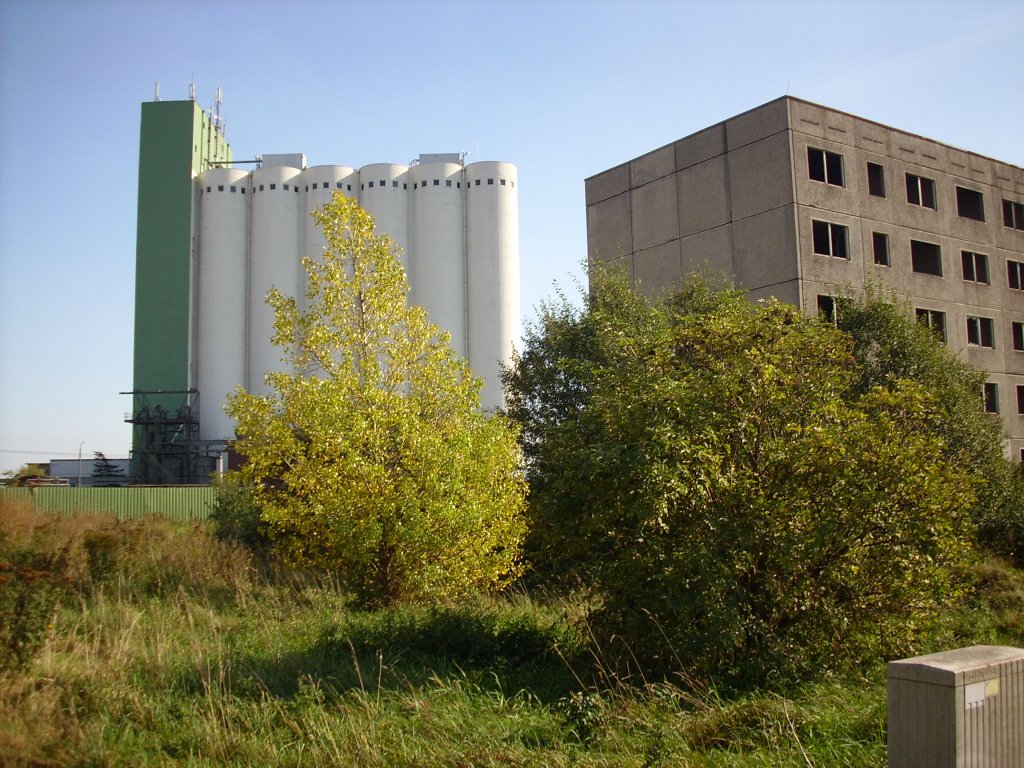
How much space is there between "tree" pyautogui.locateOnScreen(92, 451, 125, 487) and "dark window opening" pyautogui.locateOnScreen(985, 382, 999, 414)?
2058 inches

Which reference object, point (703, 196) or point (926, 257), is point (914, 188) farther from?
point (703, 196)

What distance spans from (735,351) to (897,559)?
2993mm

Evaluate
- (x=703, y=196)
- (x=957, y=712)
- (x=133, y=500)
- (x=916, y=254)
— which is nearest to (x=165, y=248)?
(x=133, y=500)

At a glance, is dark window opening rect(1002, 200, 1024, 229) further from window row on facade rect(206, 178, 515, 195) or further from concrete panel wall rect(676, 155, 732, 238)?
window row on facade rect(206, 178, 515, 195)

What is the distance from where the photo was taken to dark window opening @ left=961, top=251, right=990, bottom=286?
1352 inches

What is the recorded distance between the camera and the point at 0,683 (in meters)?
7.45

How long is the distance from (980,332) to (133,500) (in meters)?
36.4

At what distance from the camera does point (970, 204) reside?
35969 mm

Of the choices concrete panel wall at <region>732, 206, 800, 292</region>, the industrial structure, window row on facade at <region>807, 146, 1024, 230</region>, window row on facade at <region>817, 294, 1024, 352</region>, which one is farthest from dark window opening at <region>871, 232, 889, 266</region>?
the industrial structure

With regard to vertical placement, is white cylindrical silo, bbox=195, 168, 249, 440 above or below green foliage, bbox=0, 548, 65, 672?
above

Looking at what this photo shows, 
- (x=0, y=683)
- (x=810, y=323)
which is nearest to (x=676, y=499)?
(x=810, y=323)

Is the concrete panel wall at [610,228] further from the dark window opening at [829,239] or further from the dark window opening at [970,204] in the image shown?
the dark window opening at [970,204]

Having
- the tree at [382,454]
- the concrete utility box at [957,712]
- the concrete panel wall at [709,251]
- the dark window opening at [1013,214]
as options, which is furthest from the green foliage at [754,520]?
the dark window opening at [1013,214]

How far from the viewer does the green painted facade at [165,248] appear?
5862 centimetres
